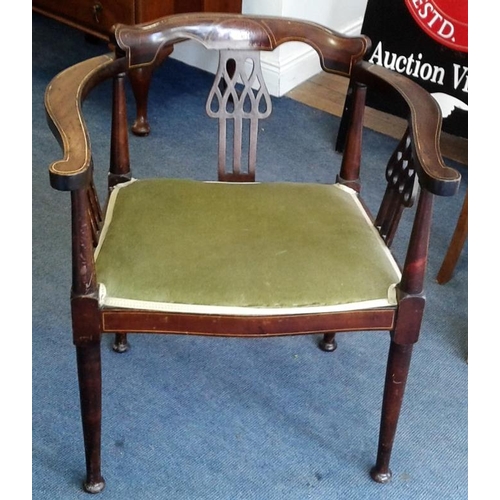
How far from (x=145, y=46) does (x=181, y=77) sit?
5.00 feet

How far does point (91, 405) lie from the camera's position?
1.19 m

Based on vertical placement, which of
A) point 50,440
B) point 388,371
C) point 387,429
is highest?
point 388,371

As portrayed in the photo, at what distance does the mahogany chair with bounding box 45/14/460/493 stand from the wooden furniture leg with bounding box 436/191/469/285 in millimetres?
476

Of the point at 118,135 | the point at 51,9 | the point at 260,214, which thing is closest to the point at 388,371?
the point at 260,214

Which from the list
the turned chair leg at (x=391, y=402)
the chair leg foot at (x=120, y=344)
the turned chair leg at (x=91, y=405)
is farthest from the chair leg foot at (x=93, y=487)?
the turned chair leg at (x=391, y=402)

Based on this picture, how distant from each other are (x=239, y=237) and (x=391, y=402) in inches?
14.9

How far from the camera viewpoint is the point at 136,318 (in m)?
1.10

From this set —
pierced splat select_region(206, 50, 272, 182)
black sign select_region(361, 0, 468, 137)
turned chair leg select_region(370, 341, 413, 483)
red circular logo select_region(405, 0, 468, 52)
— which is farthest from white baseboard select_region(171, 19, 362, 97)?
turned chair leg select_region(370, 341, 413, 483)

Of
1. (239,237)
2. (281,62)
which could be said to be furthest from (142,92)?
(239,237)

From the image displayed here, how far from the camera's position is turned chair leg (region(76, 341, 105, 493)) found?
3.74 ft

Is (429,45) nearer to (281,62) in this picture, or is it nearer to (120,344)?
(281,62)
